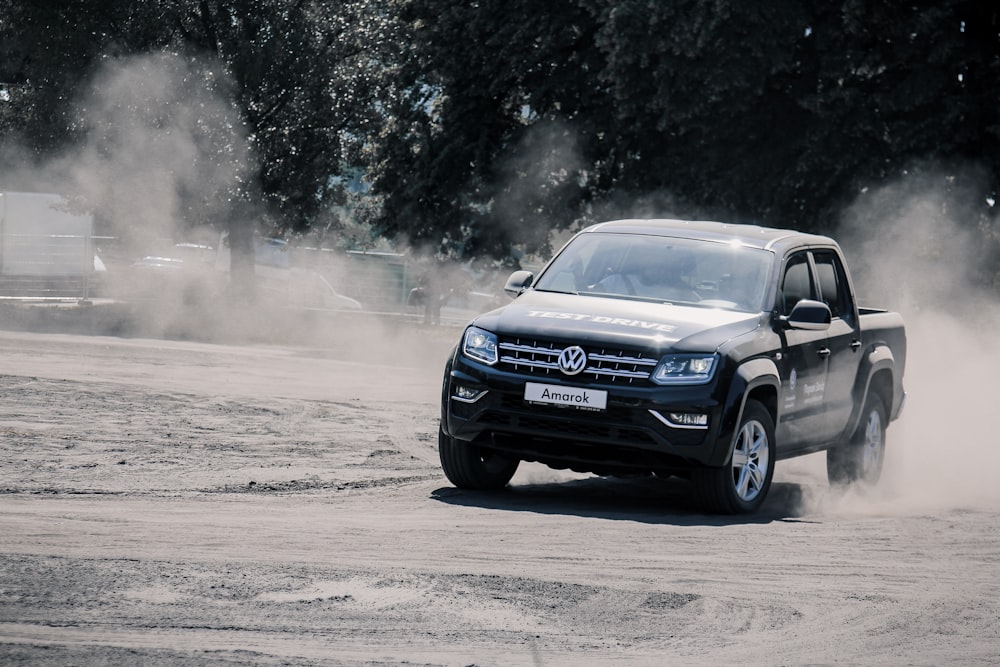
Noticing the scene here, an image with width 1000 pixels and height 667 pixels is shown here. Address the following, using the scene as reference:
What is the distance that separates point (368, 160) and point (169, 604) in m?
28.5

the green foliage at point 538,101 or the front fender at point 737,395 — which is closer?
the front fender at point 737,395

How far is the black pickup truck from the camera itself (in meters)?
9.67

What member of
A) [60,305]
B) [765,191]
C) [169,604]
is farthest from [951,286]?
[169,604]

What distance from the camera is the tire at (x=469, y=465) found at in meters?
10.4

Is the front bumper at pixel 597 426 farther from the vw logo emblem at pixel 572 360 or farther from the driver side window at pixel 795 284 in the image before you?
the driver side window at pixel 795 284

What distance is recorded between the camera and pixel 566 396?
9.70m

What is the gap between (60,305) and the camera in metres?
34.1

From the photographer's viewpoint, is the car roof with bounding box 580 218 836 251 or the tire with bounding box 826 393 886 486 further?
the tire with bounding box 826 393 886 486

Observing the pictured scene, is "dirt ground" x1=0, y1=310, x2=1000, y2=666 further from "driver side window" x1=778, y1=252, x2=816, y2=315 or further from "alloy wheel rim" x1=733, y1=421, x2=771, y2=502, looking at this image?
"driver side window" x1=778, y1=252, x2=816, y2=315

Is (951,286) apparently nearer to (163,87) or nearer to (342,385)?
(342,385)

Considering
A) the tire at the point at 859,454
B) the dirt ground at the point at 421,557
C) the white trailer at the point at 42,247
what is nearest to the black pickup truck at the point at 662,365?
the tire at the point at 859,454

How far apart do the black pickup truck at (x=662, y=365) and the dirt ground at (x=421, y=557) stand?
0.40m

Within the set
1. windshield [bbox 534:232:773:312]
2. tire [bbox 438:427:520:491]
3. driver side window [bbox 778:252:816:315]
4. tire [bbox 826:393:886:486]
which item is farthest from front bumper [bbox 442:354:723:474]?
tire [bbox 826:393:886:486]

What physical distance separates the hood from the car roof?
982mm
